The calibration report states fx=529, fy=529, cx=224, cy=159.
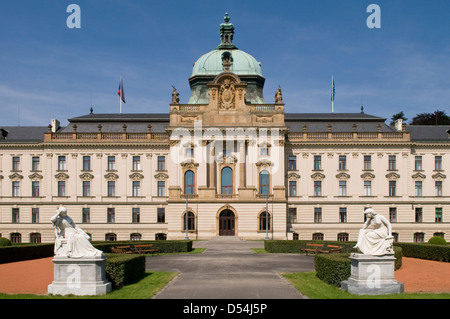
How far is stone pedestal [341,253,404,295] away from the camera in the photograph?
2062cm

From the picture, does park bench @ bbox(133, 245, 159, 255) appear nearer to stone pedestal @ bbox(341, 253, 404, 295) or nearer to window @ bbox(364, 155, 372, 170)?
stone pedestal @ bbox(341, 253, 404, 295)

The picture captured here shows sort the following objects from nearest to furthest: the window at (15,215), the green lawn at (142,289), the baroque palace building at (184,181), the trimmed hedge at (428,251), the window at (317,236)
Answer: the green lawn at (142,289) → the trimmed hedge at (428,251) → the window at (317,236) → the baroque palace building at (184,181) → the window at (15,215)

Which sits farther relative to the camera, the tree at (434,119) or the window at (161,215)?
the tree at (434,119)

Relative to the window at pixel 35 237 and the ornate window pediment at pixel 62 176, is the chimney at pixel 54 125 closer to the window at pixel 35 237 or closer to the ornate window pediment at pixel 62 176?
the ornate window pediment at pixel 62 176

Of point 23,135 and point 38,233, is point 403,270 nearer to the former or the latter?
point 38,233

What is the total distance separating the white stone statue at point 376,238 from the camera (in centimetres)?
2112

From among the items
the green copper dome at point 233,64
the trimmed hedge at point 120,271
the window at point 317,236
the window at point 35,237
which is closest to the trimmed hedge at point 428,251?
the trimmed hedge at point 120,271

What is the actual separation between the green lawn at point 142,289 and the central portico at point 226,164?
38.1m

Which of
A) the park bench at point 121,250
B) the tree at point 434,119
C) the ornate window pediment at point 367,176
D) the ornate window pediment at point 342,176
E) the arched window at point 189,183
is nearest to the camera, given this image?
the park bench at point 121,250

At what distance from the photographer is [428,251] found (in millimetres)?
39219

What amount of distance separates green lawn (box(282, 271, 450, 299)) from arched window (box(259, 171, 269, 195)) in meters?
40.3

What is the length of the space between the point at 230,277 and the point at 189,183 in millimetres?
42395

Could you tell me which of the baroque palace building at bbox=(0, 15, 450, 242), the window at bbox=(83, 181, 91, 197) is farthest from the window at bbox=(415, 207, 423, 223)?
the window at bbox=(83, 181, 91, 197)
